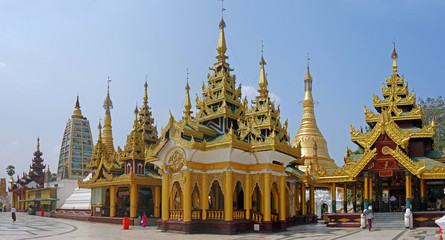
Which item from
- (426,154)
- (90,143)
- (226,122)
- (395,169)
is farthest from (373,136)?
(90,143)

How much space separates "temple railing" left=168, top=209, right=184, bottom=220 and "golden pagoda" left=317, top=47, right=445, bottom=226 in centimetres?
884

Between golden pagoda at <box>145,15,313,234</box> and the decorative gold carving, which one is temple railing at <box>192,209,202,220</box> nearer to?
golden pagoda at <box>145,15,313,234</box>

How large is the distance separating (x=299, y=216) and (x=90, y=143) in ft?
149

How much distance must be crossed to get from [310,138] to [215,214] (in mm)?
37621

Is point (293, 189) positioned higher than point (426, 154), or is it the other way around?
point (426, 154)

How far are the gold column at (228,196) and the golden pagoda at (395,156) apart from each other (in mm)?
7008

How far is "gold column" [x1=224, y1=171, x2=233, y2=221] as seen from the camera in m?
21.1

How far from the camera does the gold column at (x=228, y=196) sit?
2109 centimetres

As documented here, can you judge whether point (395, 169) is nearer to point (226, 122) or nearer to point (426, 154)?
point (426, 154)

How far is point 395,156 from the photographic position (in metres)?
23.5

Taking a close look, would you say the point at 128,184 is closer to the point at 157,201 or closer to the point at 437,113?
the point at 157,201

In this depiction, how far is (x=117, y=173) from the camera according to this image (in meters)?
33.7

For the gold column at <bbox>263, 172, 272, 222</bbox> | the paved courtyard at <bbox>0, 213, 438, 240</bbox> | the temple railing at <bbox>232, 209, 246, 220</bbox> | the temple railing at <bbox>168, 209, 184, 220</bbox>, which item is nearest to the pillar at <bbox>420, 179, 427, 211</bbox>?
the paved courtyard at <bbox>0, 213, 438, 240</bbox>

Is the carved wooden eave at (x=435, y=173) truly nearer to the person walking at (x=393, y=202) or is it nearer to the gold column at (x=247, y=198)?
the person walking at (x=393, y=202)
